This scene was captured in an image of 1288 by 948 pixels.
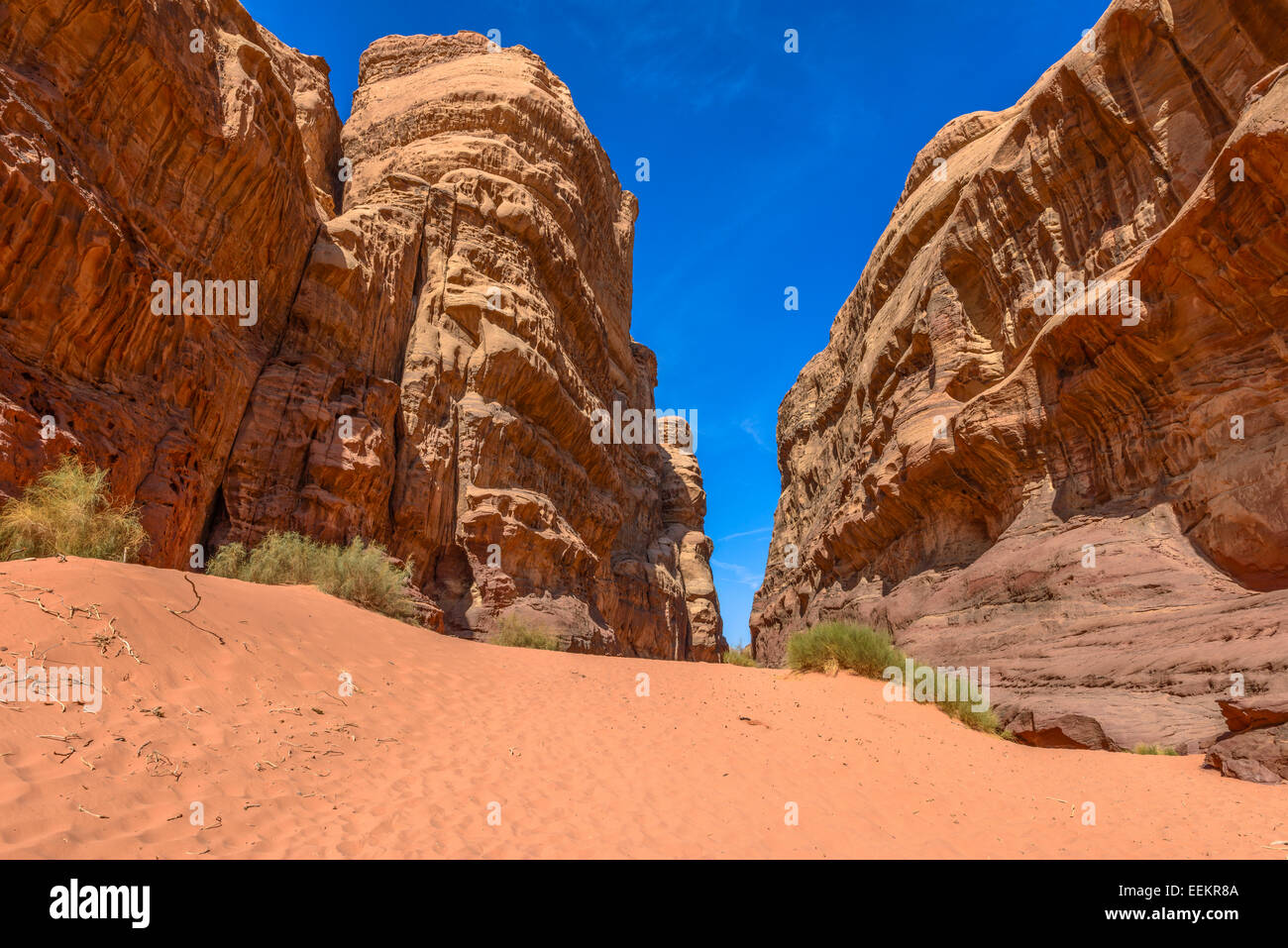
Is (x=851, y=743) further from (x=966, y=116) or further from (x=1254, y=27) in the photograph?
(x=966, y=116)

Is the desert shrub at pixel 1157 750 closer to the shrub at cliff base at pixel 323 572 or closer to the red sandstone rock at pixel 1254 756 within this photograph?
the red sandstone rock at pixel 1254 756

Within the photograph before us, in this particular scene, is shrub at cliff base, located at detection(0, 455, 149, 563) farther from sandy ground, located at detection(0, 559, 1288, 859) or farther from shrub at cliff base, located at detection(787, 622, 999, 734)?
shrub at cliff base, located at detection(787, 622, 999, 734)

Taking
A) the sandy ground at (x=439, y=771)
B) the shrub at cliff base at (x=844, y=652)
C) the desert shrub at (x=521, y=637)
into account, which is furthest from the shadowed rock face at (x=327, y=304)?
the shrub at cliff base at (x=844, y=652)

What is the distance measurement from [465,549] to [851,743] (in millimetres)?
14912

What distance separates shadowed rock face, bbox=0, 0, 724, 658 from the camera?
11.9m

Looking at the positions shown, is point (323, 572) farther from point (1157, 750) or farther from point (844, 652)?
point (1157, 750)

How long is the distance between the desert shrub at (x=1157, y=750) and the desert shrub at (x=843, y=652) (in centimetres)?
→ 502

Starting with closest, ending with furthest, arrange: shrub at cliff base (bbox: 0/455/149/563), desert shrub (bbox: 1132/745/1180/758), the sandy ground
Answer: the sandy ground < desert shrub (bbox: 1132/745/1180/758) < shrub at cliff base (bbox: 0/455/149/563)

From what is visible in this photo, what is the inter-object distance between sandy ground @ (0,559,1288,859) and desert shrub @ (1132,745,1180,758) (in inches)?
15.2

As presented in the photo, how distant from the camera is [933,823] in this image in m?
5.61

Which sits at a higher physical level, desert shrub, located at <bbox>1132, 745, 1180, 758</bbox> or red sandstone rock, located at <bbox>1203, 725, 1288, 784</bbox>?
red sandstone rock, located at <bbox>1203, 725, 1288, 784</bbox>

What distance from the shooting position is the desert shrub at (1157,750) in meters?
7.77

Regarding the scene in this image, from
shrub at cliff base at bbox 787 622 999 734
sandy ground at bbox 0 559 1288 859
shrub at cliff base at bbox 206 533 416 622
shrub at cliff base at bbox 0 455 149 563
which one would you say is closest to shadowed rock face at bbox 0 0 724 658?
shrub at cliff base at bbox 0 455 149 563

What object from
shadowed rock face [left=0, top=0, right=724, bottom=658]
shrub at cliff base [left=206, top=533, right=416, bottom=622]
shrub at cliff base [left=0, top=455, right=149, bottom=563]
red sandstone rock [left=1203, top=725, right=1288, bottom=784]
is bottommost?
red sandstone rock [left=1203, top=725, right=1288, bottom=784]
